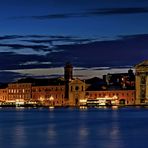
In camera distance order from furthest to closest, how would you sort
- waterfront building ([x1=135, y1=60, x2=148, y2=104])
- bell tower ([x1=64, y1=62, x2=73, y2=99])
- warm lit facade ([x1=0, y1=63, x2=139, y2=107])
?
bell tower ([x1=64, y1=62, x2=73, y2=99])
warm lit facade ([x1=0, y1=63, x2=139, y2=107])
waterfront building ([x1=135, y1=60, x2=148, y2=104])

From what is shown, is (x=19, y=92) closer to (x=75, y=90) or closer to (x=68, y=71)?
(x=68, y=71)

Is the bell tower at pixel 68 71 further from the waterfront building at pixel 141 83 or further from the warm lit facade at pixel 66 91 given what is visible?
the waterfront building at pixel 141 83

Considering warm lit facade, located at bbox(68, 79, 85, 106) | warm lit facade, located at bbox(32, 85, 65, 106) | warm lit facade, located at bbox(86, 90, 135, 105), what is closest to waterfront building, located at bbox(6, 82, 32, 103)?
warm lit facade, located at bbox(32, 85, 65, 106)

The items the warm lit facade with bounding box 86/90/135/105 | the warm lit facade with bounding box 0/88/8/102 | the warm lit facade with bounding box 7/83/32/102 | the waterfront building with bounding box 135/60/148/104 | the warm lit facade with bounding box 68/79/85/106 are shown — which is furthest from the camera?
the warm lit facade with bounding box 0/88/8/102

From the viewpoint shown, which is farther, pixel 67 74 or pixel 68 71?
pixel 68 71

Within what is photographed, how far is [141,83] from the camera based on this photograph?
132 metres

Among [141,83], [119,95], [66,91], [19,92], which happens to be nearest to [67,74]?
[66,91]

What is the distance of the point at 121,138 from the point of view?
37375 mm

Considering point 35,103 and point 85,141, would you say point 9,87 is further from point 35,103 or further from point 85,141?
point 85,141

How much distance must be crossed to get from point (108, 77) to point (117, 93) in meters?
16.9

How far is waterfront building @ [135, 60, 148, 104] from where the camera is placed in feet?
431

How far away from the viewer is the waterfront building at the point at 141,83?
132 metres

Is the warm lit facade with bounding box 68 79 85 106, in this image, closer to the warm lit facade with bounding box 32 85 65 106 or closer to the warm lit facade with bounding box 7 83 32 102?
the warm lit facade with bounding box 32 85 65 106

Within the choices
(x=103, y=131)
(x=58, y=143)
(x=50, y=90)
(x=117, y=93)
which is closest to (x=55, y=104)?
(x=50, y=90)
